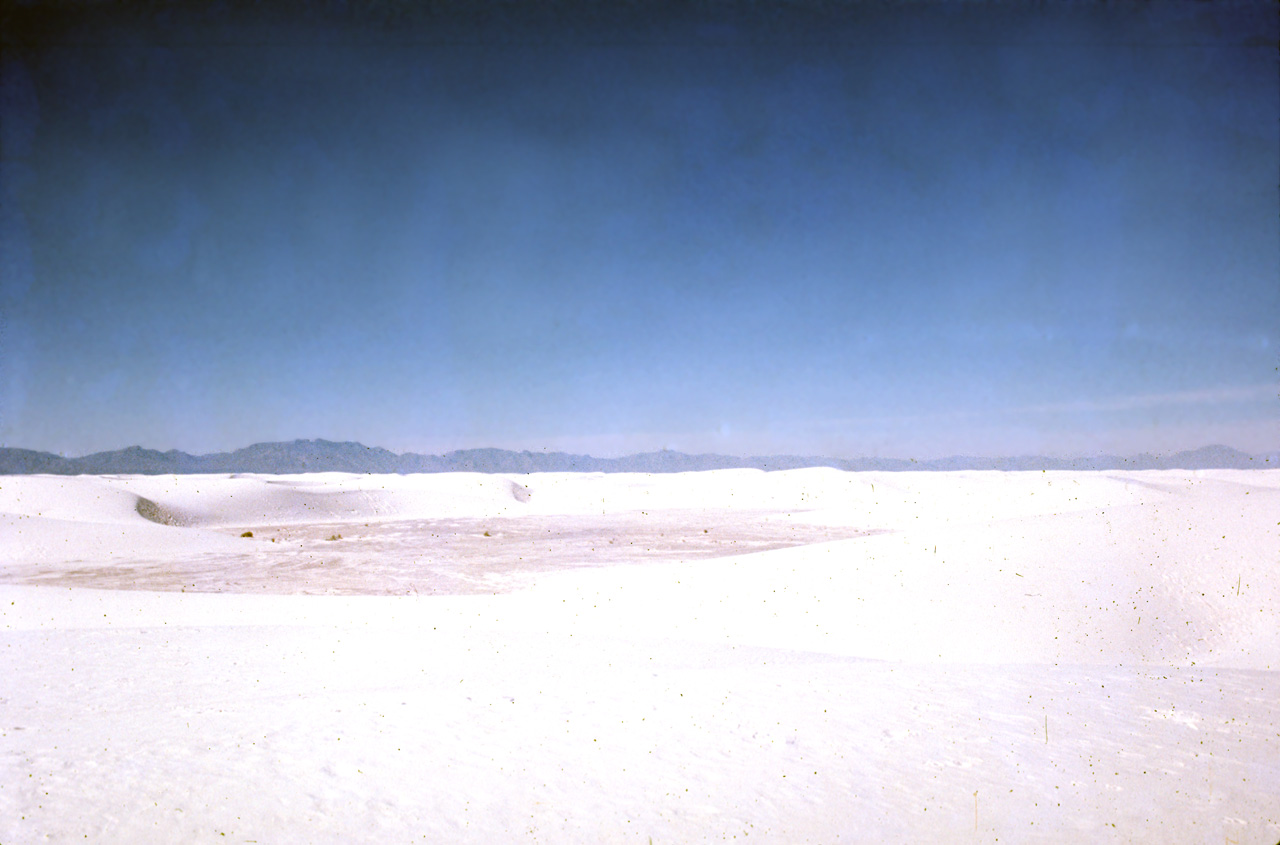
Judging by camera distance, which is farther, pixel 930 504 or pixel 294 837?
pixel 930 504

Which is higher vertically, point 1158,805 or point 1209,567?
point 1209,567

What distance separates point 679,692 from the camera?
5.18 meters

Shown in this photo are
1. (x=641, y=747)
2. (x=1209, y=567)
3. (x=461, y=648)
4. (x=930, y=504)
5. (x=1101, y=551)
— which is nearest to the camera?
(x=641, y=747)

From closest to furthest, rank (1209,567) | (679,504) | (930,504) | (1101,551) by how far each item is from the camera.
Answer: (1209,567) < (1101,551) < (930,504) < (679,504)

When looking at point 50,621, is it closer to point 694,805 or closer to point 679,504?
point 694,805

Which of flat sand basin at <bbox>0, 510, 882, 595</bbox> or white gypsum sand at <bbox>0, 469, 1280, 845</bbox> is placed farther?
flat sand basin at <bbox>0, 510, 882, 595</bbox>

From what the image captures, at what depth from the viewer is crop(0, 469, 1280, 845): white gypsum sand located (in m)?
3.44

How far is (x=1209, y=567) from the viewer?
7.84 meters

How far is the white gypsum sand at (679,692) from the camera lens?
11.3 ft

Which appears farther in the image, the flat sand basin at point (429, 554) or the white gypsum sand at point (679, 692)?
the flat sand basin at point (429, 554)

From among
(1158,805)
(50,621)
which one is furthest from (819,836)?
(50,621)

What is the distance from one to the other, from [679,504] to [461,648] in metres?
20.2

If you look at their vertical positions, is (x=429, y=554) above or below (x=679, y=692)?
below

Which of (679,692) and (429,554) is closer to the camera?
(679,692)
